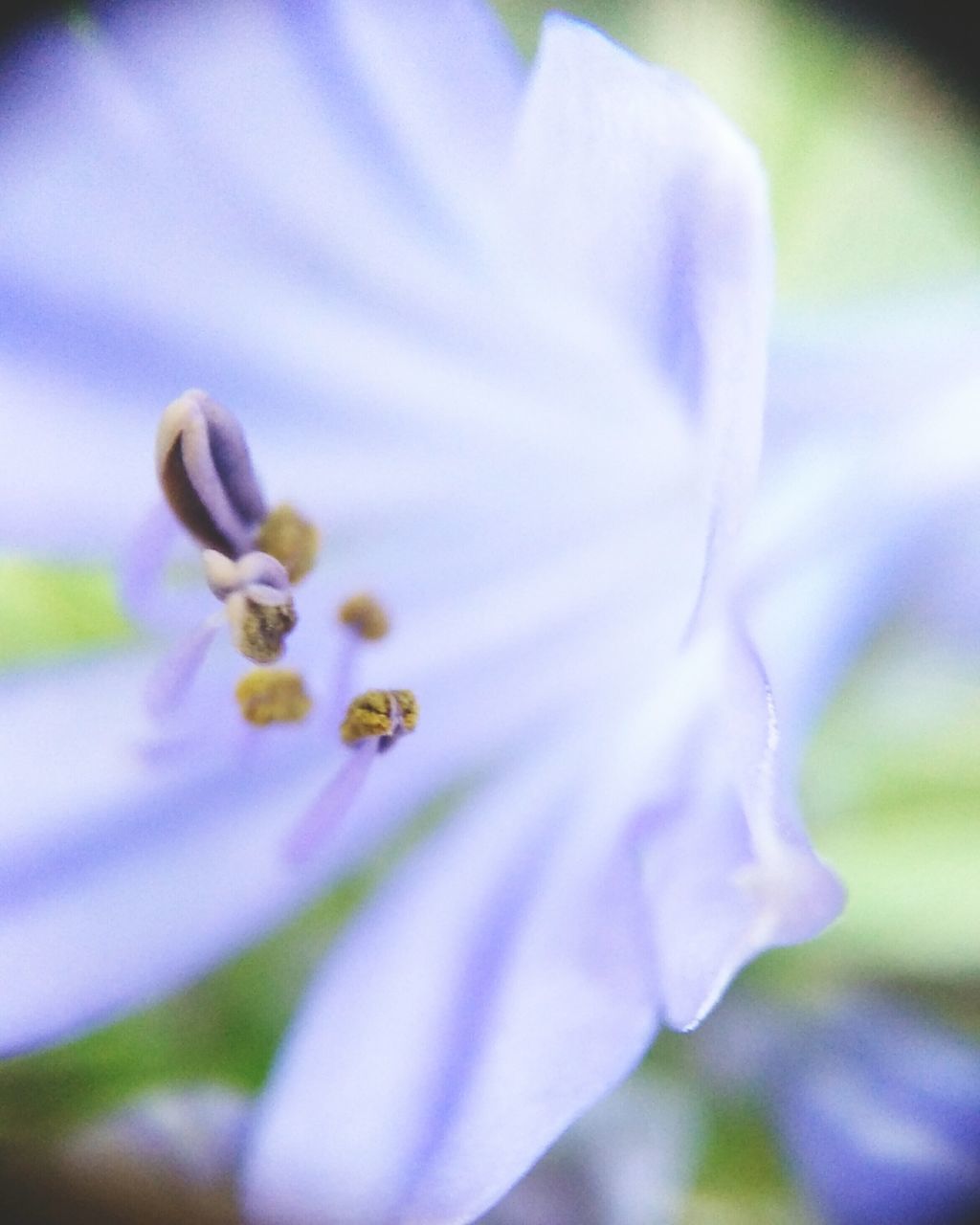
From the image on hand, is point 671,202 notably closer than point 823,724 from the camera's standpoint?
Yes

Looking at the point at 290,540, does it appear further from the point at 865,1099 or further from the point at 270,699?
the point at 865,1099

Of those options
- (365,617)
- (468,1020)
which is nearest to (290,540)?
(365,617)

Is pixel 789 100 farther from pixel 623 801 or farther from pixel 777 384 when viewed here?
pixel 623 801

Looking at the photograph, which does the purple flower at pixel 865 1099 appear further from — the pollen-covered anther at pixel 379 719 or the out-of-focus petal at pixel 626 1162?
the pollen-covered anther at pixel 379 719

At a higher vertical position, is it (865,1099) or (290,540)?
(290,540)

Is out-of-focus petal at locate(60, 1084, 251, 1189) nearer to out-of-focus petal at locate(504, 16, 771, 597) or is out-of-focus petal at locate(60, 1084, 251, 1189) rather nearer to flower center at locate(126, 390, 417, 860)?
flower center at locate(126, 390, 417, 860)

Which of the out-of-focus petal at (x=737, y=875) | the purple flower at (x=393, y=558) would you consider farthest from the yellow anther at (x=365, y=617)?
the out-of-focus petal at (x=737, y=875)

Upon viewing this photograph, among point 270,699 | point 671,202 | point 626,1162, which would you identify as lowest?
point 626,1162
